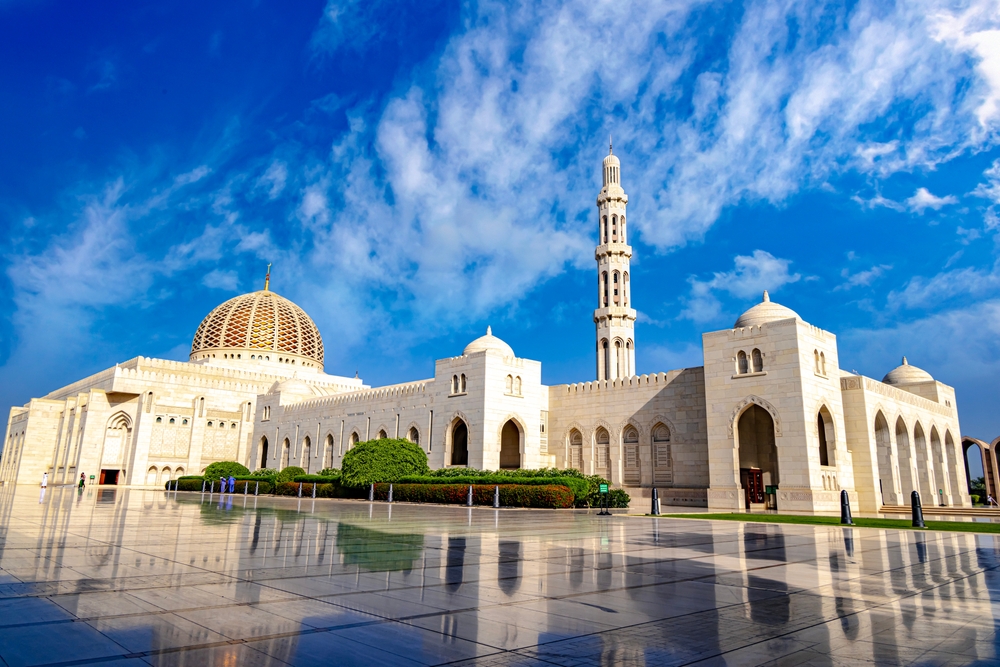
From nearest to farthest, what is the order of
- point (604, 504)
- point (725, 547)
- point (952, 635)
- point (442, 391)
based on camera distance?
point (952, 635), point (725, 547), point (604, 504), point (442, 391)

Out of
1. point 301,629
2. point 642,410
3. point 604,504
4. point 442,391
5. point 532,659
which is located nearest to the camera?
point 532,659

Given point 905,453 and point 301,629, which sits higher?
point 905,453

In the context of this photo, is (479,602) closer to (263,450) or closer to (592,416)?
(592,416)

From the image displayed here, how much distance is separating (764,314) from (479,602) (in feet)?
78.2

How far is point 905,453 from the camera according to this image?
30.4 m

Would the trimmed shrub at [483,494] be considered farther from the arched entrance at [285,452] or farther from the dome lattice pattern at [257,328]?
the dome lattice pattern at [257,328]

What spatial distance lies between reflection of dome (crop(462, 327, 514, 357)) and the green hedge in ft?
25.7

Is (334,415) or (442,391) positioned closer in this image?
(442,391)

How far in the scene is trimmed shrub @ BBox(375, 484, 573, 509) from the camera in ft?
67.3

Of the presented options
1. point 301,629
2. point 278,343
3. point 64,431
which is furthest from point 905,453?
point 64,431

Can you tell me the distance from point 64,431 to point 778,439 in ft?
152

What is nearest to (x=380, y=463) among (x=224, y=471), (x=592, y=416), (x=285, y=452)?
(x=592, y=416)

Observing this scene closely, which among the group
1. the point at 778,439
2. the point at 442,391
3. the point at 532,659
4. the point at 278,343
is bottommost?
the point at 532,659

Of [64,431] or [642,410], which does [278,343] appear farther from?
[642,410]
